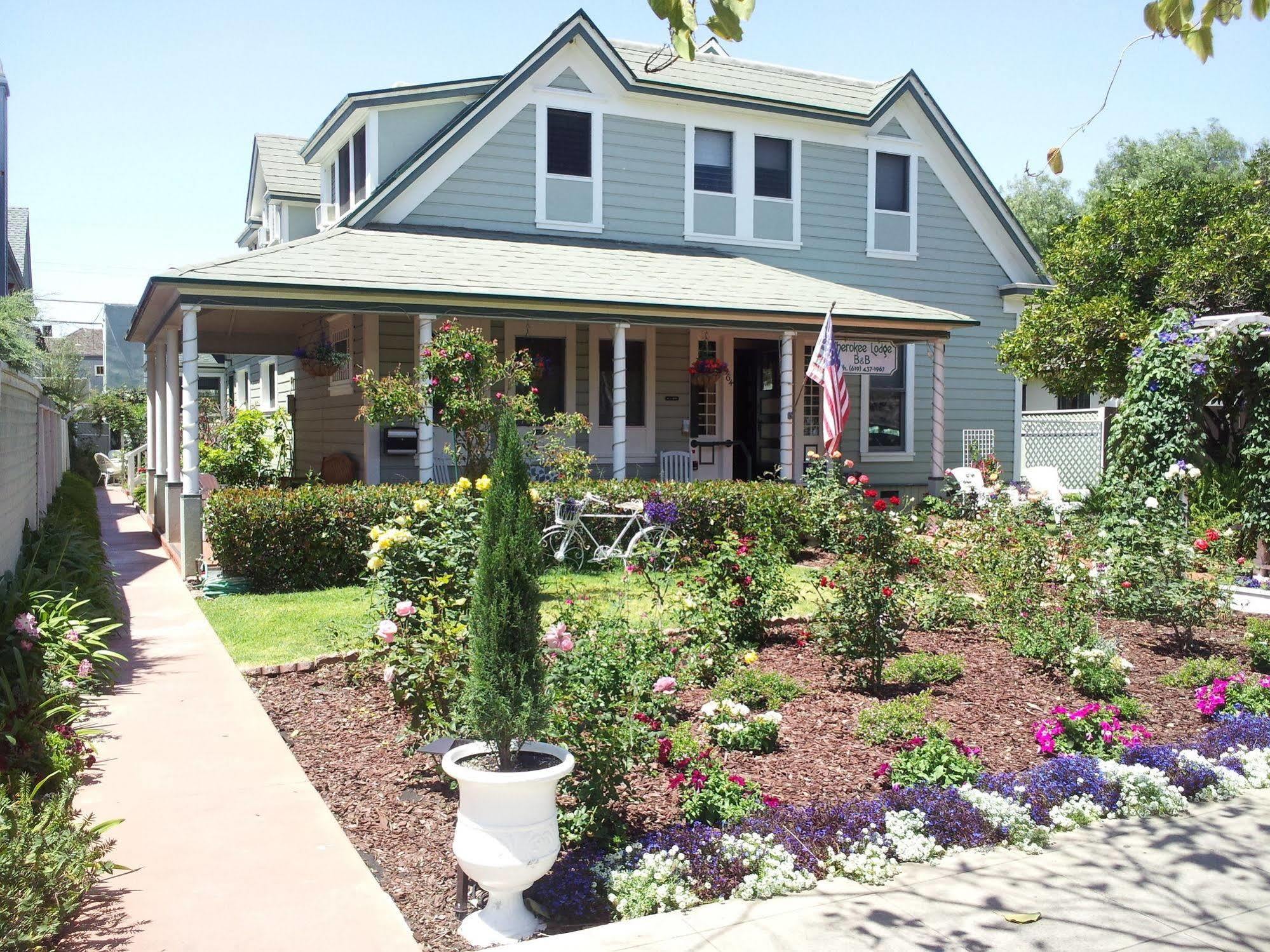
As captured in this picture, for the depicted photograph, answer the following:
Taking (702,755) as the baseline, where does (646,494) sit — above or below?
above

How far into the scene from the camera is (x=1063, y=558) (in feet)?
32.7

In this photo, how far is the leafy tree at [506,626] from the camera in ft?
13.4

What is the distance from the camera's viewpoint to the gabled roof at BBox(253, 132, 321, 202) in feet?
70.7

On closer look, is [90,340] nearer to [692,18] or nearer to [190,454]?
[190,454]

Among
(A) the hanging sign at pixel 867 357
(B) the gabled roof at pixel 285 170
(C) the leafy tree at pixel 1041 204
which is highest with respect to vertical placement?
(C) the leafy tree at pixel 1041 204

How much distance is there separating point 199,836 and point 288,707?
2.16m

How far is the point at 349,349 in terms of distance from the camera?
15953mm

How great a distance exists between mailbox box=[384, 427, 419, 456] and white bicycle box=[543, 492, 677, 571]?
3173 mm

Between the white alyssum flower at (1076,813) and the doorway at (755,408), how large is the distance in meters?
13.0

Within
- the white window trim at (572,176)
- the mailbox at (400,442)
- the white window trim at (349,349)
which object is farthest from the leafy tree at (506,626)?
the white window trim at (572,176)

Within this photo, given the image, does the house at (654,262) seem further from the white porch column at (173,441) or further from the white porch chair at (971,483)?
the white porch chair at (971,483)

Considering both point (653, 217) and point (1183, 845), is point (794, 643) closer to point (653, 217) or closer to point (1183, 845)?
point (1183, 845)

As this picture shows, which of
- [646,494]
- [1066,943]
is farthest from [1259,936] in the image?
[646,494]

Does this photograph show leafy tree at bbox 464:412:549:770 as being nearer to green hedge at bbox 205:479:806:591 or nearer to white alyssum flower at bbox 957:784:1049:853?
white alyssum flower at bbox 957:784:1049:853
